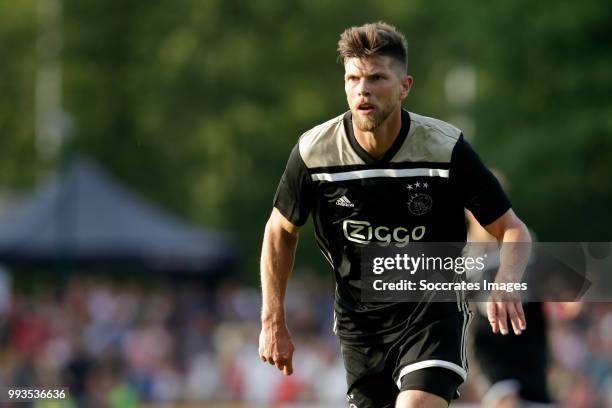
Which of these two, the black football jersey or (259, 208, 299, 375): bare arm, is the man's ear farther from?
(259, 208, 299, 375): bare arm

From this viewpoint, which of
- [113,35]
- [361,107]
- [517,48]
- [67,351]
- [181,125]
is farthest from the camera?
[113,35]

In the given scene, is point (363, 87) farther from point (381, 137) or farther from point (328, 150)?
point (328, 150)

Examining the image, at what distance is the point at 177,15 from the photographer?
116 feet

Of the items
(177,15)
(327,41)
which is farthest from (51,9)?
(327,41)

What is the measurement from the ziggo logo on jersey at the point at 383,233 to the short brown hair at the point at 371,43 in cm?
84

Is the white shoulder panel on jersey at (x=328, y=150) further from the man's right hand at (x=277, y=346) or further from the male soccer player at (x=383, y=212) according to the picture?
the man's right hand at (x=277, y=346)

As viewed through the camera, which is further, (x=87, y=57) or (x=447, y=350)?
(x=87, y=57)

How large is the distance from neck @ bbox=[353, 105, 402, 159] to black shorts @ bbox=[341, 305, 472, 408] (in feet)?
2.96

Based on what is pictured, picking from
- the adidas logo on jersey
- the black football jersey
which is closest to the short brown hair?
the black football jersey

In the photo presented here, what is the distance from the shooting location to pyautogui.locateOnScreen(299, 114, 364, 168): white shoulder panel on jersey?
24.6ft

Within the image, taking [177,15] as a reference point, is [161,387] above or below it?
below

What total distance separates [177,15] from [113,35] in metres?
2.48

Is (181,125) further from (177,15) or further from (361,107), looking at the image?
(361,107)

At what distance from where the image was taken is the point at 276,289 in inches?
301
